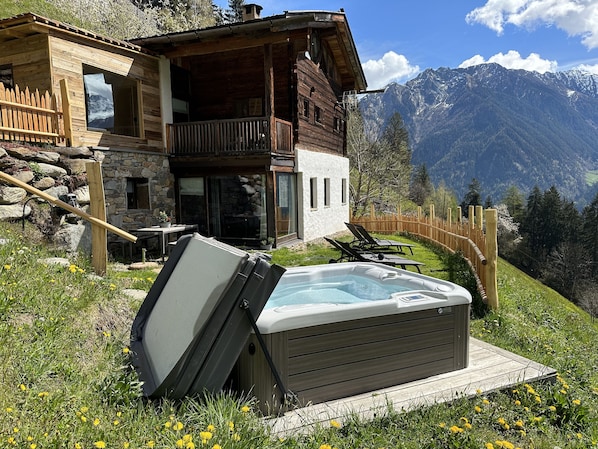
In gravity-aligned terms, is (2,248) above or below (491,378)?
above

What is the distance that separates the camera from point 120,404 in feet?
Result: 8.50

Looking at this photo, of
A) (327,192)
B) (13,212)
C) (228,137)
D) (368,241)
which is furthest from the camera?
(327,192)

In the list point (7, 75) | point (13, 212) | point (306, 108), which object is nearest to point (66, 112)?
point (7, 75)

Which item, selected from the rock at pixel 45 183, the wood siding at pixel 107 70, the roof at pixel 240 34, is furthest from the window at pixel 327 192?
the rock at pixel 45 183

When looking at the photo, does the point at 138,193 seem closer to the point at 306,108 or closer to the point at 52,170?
the point at 52,170

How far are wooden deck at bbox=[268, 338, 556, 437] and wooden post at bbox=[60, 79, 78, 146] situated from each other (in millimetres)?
7694

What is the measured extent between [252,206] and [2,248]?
23.2 ft

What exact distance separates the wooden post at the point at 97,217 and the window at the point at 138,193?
4.98 m

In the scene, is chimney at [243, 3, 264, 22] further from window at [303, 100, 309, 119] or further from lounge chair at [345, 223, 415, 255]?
lounge chair at [345, 223, 415, 255]

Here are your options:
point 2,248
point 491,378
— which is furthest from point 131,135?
point 491,378

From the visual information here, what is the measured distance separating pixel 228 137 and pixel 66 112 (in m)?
3.79

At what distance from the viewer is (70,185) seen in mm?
7625

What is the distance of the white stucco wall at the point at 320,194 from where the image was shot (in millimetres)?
12609

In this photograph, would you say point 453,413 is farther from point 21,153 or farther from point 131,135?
point 131,135
